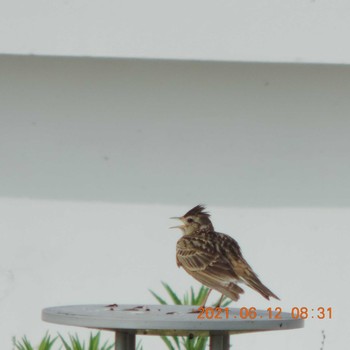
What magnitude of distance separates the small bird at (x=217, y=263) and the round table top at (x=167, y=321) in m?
0.19

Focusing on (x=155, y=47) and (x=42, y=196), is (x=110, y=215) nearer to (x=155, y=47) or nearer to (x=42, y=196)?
(x=42, y=196)

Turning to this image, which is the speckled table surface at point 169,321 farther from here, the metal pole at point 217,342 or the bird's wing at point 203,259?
the bird's wing at point 203,259

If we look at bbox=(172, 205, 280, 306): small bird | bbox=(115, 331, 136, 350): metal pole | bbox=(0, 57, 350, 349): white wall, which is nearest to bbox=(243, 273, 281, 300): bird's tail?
bbox=(172, 205, 280, 306): small bird

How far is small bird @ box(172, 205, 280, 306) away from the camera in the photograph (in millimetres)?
6230

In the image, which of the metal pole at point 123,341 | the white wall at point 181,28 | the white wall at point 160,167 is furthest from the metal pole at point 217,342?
the white wall at point 181,28

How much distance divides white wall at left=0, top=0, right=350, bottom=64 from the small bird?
5.22ft

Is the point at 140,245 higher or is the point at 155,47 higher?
the point at 155,47

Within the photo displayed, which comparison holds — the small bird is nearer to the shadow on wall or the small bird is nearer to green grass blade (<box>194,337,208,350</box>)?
green grass blade (<box>194,337,208,350</box>)

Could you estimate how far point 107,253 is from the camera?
831cm

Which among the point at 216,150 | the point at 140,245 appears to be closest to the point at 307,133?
the point at 216,150

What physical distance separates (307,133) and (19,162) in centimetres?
154

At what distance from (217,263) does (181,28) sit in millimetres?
2089

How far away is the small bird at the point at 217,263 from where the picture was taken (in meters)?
6.23

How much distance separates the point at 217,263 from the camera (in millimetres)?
6387
